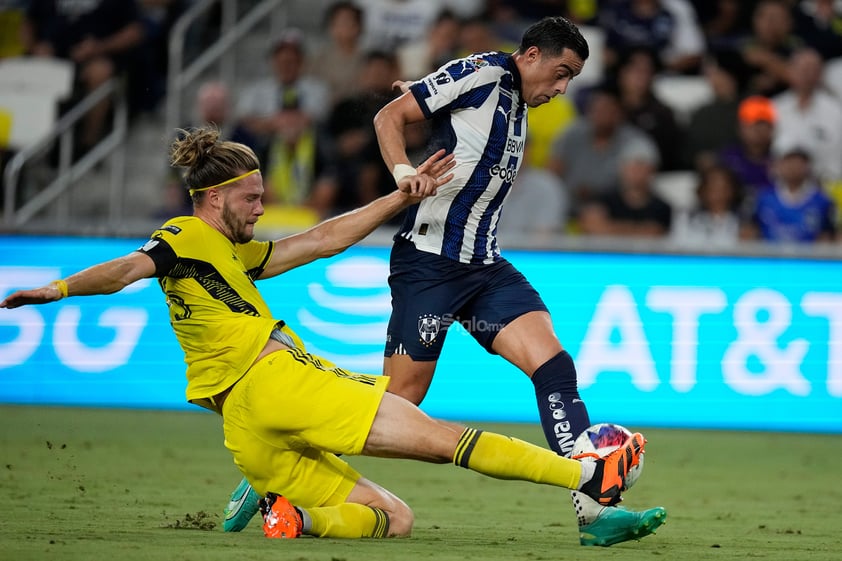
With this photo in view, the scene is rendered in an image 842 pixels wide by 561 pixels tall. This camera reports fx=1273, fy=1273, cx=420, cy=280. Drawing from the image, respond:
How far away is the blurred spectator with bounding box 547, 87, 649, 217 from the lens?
13.1 metres

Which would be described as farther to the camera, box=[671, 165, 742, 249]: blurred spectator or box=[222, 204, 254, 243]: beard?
box=[671, 165, 742, 249]: blurred spectator

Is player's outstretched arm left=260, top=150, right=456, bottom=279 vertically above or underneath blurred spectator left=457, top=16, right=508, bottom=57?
underneath

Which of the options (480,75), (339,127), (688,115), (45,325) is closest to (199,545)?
(480,75)

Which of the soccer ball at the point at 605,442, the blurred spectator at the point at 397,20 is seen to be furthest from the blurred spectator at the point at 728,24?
the soccer ball at the point at 605,442

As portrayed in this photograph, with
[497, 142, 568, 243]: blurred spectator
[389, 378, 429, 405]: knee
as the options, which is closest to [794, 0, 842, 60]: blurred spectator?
[497, 142, 568, 243]: blurred spectator

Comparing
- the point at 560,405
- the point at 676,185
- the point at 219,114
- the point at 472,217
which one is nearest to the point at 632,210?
the point at 676,185

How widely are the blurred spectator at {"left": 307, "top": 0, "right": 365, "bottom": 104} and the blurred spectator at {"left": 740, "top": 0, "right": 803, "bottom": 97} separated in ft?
14.2

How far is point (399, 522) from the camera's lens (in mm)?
5742

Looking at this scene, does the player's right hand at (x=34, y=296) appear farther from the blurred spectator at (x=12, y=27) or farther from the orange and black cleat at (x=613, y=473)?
the blurred spectator at (x=12, y=27)

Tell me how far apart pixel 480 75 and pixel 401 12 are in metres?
8.46

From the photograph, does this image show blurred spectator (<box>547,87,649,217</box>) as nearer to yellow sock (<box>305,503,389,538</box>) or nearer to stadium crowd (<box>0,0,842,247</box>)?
stadium crowd (<box>0,0,842,247</box>)

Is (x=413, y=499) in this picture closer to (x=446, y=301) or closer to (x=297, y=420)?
(x=446, y=301)

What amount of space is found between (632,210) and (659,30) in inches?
106

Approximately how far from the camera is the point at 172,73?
574 inches
